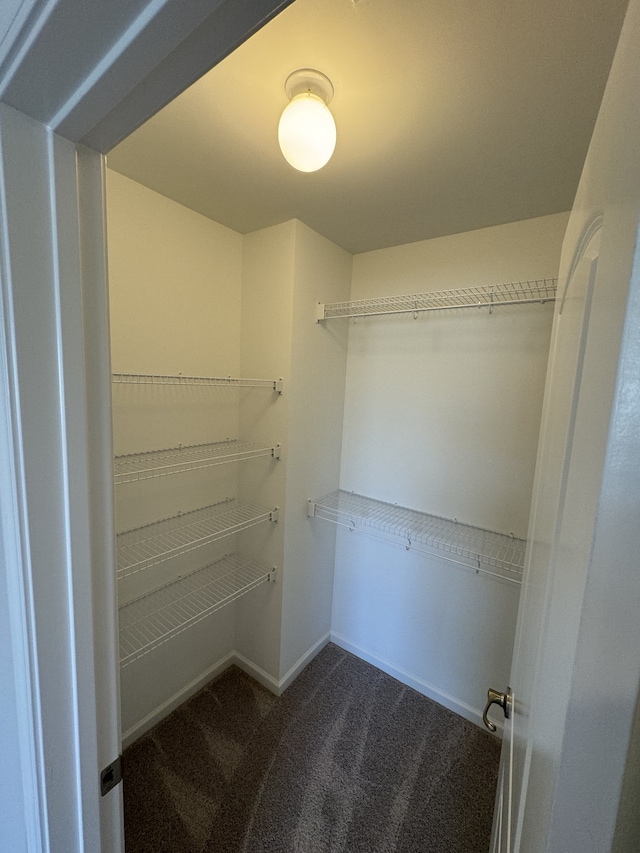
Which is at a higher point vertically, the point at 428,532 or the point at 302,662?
the point at 428,532

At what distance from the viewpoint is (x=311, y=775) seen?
149 centimetres

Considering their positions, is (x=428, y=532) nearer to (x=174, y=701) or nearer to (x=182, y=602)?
(x=182, y=602)

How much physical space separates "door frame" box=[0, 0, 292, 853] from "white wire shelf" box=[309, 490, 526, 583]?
4.63ft

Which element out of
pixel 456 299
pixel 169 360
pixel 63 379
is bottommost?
pixel 63 379

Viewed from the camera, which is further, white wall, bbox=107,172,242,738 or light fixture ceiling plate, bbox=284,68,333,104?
white wall, bbox=107,172,242,738

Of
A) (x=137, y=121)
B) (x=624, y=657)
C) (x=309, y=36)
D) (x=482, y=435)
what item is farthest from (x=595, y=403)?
(x=482, y=435)

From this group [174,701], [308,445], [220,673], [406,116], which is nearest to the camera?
[406,116]

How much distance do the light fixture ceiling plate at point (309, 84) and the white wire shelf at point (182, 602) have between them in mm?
1925

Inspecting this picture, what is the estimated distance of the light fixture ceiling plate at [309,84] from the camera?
873mm

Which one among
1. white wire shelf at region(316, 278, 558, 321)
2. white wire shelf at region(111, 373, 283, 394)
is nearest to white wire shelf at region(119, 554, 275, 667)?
white wire shelf at region(111, 373, 283, 394)

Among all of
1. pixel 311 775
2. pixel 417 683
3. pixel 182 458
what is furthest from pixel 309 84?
pixel 417 683

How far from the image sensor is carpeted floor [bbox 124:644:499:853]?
1.29m

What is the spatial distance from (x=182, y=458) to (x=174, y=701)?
1.30 metres

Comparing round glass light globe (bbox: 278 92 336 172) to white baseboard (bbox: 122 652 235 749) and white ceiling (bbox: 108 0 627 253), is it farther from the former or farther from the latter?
white baseboard (bbox: 122 652 235 749)
